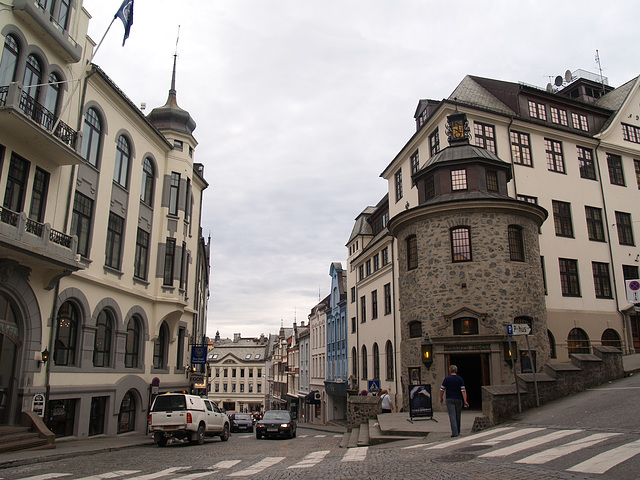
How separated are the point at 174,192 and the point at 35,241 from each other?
12.5m

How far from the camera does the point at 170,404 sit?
1753cm

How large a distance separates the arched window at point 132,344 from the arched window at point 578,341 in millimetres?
21694

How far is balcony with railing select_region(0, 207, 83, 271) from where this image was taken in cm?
1424

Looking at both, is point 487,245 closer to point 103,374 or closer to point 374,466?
point 374,466

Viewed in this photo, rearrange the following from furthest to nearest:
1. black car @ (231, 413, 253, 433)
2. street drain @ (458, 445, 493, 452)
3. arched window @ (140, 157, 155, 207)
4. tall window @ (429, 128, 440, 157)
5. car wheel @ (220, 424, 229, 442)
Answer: black car @ (231, 413, 253, 433) → tall window @ (429, 128, 440, 157) → arched window @ (140, 157, 155, 207) → car wheel @ (220, 424, 229, 442) → street drain @ (458, 445, 493, 452)

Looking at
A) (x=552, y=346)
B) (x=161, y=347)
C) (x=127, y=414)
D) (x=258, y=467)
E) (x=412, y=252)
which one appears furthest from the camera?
(x=552, y=346)

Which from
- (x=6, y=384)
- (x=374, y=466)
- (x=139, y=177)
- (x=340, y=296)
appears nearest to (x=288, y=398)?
(x=340, y=296)

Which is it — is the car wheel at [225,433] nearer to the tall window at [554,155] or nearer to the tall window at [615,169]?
the tall window at [554,155]

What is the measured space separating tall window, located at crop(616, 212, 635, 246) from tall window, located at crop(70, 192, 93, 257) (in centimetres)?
2908

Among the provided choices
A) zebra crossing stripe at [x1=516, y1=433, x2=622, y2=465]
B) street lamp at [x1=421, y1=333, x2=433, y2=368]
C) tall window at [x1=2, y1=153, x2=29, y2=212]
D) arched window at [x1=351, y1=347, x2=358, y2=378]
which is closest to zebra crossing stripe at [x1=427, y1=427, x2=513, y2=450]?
zebra crossing stripe at [x1=516, y1=433, x2=622, y2=465]

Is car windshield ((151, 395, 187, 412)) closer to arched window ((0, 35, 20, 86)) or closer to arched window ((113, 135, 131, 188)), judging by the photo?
arched window ((113, 135, 131, 188))

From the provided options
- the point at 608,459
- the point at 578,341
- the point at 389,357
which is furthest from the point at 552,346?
the point at 608,459

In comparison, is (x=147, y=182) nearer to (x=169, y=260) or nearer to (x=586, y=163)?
(x=169, y=260)

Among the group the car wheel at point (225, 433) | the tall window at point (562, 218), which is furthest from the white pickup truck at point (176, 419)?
the tall window at point (562, 218)
